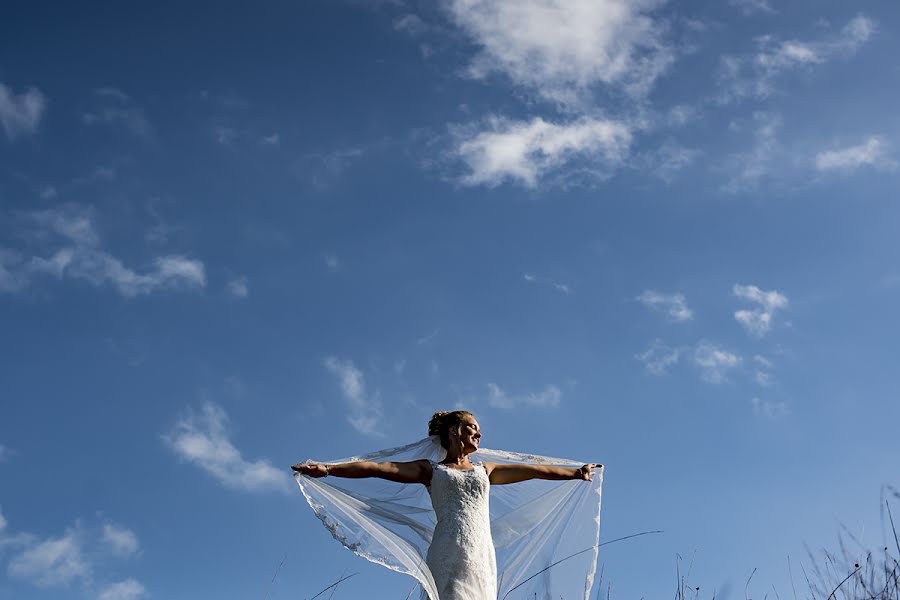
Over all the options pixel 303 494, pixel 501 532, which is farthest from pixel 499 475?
pixel 303 494

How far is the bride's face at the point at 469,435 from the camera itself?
680 centimetres

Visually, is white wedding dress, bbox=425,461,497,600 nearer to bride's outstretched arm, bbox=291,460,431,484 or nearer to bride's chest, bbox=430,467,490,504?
bride's chest, bbox=430,467,490,504

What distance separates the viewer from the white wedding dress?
598cm

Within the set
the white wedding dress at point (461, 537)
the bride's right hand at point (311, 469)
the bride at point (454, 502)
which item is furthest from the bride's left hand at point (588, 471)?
the bride's right hand at point (311, 469)

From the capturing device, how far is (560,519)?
724 cm

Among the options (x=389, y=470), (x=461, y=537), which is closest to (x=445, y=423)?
(x=389, y=470)

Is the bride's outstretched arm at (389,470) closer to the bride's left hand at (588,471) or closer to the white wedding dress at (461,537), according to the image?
the white wedding dress at (461,537)

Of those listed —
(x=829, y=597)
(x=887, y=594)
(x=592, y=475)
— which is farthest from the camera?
(x=592, y=475)

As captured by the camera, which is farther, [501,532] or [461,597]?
[501,532]

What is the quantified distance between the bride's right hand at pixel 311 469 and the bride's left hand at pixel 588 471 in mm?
2030

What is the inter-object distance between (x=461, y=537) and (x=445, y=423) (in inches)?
41.0

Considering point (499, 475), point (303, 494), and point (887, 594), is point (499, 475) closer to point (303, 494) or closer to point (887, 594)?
point (303, 494)

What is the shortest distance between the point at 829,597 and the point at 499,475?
2549 mm

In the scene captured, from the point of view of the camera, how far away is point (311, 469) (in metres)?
6.58
